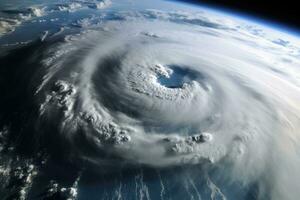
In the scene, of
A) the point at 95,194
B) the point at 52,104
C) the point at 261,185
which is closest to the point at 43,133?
the point at 52,104

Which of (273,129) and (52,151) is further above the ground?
(52,151)

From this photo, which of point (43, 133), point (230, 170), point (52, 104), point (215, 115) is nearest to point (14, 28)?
point (52, 104)

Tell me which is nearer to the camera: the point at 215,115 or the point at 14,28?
the point at 215,115

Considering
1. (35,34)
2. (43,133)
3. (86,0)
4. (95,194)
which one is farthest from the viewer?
(86,0)

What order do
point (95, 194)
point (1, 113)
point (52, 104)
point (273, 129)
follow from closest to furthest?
point (95, 194), point (1, 113), point (52, 104), point (273, 129)

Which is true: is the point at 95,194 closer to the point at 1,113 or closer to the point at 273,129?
the point at 1,113

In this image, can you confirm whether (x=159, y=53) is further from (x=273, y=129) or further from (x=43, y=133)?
(x=43, y=133)
